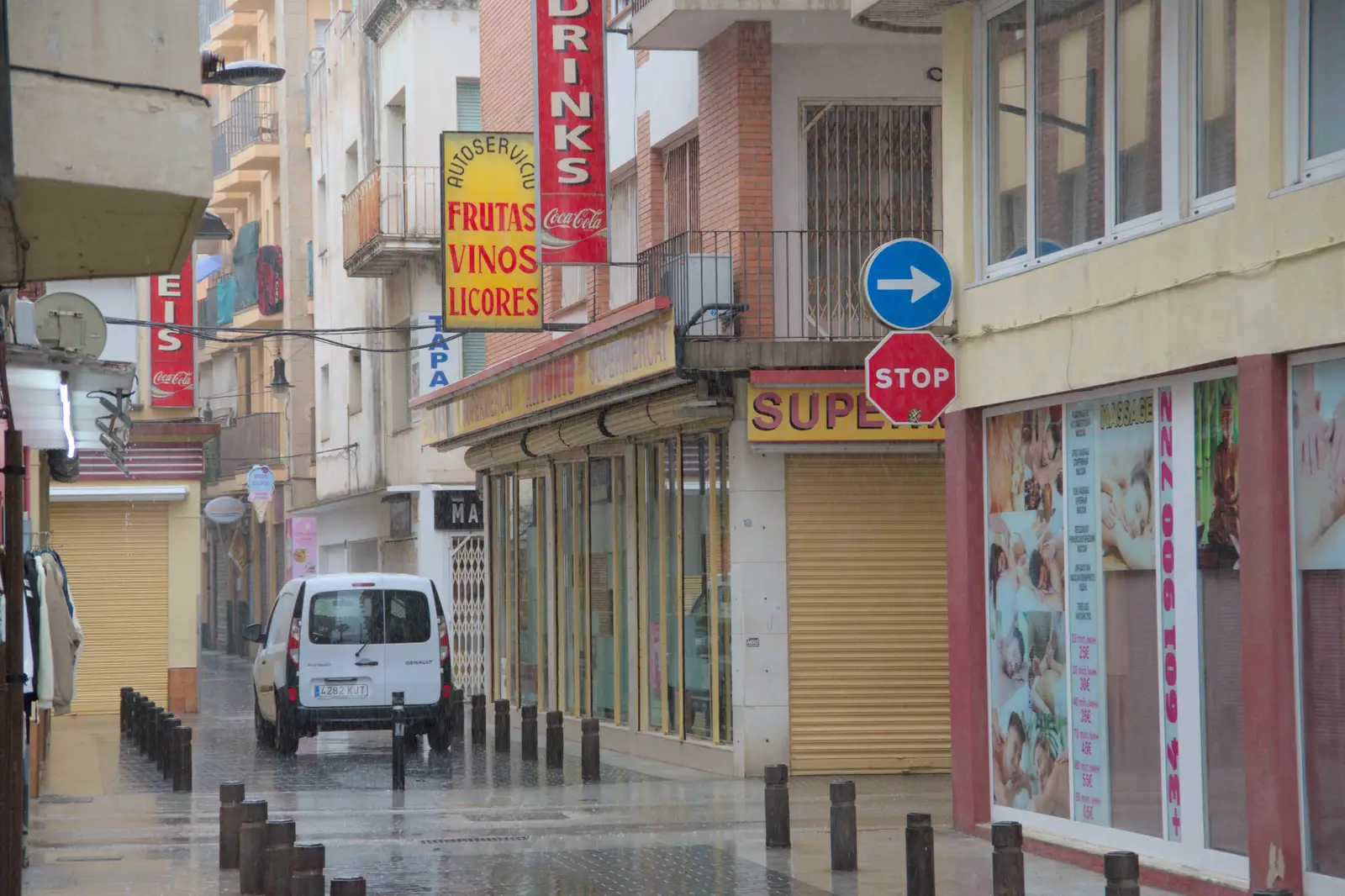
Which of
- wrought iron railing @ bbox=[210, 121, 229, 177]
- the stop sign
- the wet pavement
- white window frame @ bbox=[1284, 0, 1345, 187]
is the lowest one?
the wet pavement

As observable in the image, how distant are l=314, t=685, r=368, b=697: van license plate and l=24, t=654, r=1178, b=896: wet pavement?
2.51 ft

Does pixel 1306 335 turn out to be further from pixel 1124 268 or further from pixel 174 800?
pixel 174 800

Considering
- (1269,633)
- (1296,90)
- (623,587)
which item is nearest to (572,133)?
(623,587)

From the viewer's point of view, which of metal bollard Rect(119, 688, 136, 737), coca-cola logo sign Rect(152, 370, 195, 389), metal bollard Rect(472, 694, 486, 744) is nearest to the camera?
metal bollard Rect(472, 694, 486, 744)

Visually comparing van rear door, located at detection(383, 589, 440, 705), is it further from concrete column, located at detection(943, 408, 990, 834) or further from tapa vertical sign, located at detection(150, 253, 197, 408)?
tapa vertical sign, located at detection(150, 253, 197, 408)

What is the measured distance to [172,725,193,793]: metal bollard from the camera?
62.0ft

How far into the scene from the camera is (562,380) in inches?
915

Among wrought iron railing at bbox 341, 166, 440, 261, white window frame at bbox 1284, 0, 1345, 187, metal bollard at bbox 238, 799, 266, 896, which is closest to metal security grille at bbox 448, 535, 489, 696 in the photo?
wrought iron railing at bbox 341, 166, 440, 261

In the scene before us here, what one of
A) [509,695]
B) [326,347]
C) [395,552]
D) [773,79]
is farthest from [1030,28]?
[326,347]

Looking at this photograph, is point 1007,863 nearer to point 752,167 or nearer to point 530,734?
point 752,167

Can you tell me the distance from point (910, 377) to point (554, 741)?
24.6 feet

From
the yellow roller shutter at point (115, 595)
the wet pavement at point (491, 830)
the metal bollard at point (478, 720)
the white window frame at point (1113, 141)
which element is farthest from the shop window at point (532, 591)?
the white window frame at point (1113, 141)

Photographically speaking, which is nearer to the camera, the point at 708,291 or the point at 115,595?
the point at 708,291

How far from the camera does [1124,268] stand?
40.8 ft
